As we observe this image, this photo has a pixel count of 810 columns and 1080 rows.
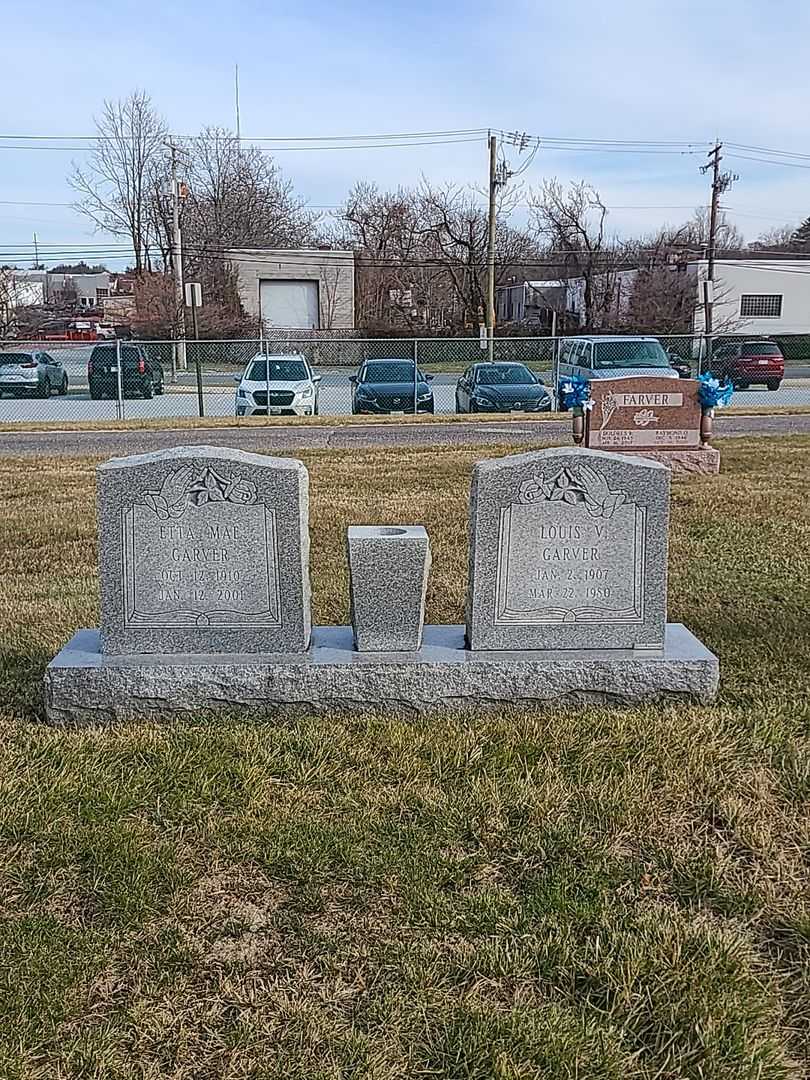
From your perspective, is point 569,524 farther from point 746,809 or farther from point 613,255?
point 613,255

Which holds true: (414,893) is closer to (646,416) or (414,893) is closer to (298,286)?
(646,416)

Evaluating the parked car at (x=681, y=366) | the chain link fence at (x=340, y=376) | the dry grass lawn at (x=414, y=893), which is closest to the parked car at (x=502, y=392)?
the chain link fence at (x=340, y=376)

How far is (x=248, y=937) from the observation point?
271 centimetres

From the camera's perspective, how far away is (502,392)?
20453 millimetres

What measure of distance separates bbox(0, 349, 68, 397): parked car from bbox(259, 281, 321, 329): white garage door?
15.3m

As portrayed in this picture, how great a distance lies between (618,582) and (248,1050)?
248cm

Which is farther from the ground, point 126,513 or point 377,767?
point 126,513

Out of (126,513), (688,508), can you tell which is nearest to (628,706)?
(126,513)

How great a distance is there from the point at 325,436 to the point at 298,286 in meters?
28.3

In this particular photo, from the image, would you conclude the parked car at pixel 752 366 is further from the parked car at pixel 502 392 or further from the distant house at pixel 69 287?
the distant house at pixel 69 287

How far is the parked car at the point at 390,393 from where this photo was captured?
20297 mm

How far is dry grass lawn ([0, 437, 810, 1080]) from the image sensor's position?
231cm

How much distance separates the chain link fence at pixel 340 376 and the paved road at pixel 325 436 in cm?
208

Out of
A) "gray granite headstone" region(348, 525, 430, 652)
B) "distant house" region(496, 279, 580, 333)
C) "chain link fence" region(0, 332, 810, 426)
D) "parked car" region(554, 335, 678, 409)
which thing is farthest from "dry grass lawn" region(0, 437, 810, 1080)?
"distant house" region(496, 279, 580, 333)
